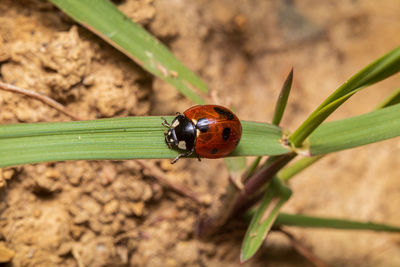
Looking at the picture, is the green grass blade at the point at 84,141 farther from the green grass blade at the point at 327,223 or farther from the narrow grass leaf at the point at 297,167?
the green grass blade at the point at 327,223

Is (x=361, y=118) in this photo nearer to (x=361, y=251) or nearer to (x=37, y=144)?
(x=37, y=144)

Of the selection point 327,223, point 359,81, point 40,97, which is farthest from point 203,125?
point 327,223

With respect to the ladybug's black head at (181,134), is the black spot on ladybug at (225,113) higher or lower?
higher

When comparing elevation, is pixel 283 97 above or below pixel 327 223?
above

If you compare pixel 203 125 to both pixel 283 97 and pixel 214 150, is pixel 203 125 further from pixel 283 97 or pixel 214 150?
pixel 283 97

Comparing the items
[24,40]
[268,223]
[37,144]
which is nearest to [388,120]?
[268,223]

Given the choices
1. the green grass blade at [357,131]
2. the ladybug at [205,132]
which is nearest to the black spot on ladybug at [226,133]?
the ladybug at [205,132]
